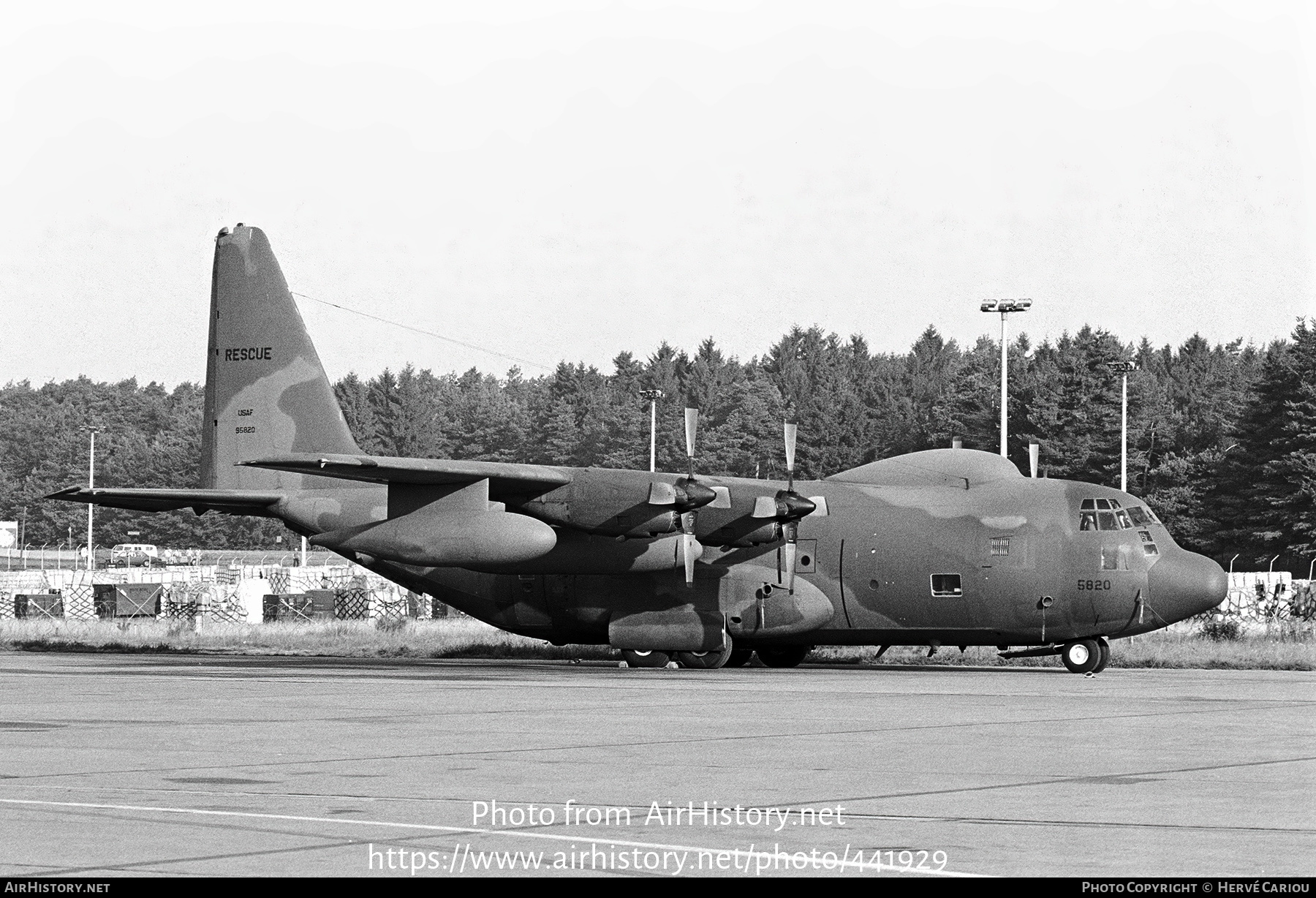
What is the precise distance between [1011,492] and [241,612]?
123ft

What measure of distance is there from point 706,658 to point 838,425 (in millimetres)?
87725

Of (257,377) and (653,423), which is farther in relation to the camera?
(653,423)

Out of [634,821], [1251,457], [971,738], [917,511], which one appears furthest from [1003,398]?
[634,821]

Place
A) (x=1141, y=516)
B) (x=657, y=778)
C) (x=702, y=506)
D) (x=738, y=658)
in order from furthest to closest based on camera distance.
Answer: (x=738, y=658), (x=702, y=506), (x=1141, y=516), (x=657, y=778)

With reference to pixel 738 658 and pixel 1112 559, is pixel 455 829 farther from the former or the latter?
pixel 738 658

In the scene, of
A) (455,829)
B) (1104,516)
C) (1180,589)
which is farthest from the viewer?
(1104,516)

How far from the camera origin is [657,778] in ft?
46.0

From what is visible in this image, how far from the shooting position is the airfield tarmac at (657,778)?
1003 centimetres

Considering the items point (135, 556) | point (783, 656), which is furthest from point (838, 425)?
point (783, 656)

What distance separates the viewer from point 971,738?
17.6 metres

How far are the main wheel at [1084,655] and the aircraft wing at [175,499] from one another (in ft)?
51.5

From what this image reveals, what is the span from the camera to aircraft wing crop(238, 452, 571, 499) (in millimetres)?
28812

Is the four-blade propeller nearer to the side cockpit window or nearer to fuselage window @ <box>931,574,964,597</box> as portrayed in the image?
fuselage window @ <box>931,574,964,597</box>

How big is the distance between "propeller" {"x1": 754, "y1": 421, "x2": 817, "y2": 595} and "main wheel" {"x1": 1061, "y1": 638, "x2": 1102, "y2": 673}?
5271 mm
